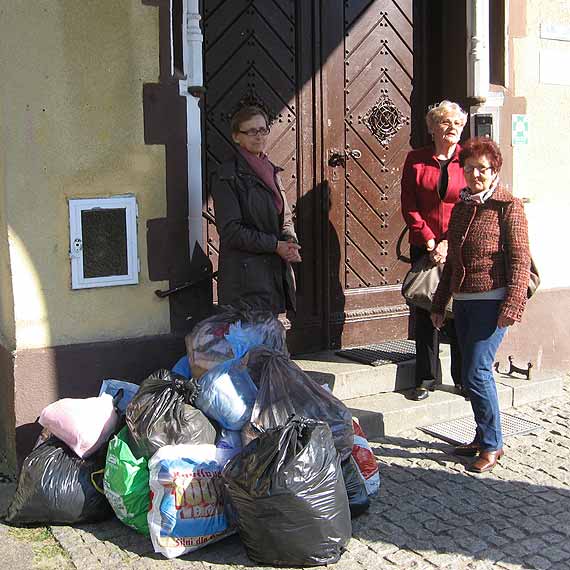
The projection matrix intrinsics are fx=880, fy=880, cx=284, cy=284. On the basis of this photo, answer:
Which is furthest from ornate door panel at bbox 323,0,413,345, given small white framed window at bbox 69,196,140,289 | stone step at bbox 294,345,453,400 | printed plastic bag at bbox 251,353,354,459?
printed plastic bag at bbox 251,353,354,459

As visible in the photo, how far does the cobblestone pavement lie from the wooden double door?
141 centimetres

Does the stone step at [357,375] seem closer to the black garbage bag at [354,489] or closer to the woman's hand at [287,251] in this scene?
the woman's hand at [287,251]

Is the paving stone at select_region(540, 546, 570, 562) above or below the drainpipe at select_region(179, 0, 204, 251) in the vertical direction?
below

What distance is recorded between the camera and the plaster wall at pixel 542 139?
6066mm

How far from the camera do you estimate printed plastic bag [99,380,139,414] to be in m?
4.50

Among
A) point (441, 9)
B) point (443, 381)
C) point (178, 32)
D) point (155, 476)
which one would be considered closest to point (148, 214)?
point (178, 32)

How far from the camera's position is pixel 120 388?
4582 millimetres

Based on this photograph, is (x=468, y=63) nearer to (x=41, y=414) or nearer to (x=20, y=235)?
(x=20, y=235)

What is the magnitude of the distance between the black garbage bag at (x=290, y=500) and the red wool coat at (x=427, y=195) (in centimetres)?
197

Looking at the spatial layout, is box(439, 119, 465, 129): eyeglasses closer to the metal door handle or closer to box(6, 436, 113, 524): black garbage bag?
the metal door handle

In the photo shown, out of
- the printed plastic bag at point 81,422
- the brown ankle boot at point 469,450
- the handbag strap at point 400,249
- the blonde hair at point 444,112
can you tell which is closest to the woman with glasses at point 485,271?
the brown ankle boot at point 469,450

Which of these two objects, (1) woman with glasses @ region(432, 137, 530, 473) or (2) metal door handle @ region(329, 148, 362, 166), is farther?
(2) metal door handle @ region(329, 148, 362, 166)

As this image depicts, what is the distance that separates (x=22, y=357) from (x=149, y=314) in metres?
0.72

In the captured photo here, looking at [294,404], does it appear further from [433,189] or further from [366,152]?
[366,152]
